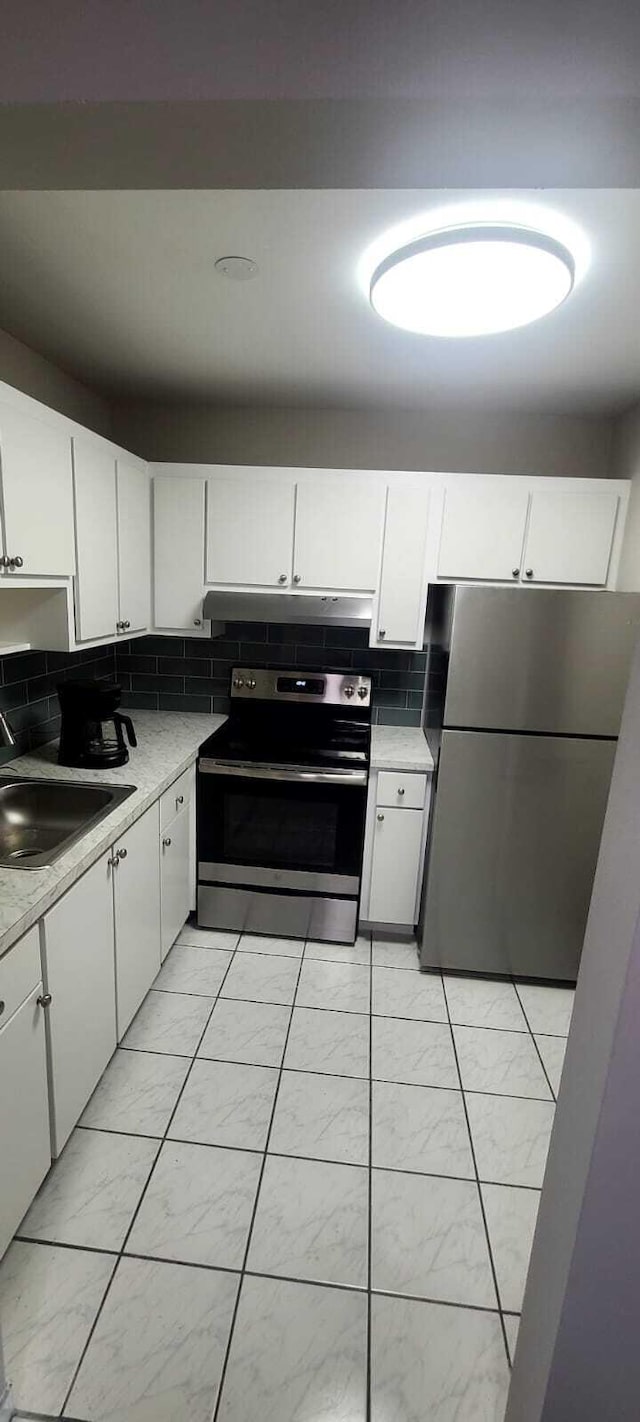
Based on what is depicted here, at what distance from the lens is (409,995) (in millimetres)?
2389

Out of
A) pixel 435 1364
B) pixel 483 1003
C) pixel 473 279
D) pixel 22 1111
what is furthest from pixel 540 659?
pixel 22 1111

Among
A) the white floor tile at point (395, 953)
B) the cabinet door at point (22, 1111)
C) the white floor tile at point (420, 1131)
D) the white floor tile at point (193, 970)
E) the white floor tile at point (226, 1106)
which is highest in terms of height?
the cabinet door at point (22, 1111)

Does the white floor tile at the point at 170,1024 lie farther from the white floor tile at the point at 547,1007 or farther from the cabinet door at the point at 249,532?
the cabinet door at the point at 249,532

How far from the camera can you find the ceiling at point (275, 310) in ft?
4.35

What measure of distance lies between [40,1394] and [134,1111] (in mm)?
633

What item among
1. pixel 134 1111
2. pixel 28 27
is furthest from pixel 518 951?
pixel 28 27

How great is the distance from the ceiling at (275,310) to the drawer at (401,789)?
157 cm

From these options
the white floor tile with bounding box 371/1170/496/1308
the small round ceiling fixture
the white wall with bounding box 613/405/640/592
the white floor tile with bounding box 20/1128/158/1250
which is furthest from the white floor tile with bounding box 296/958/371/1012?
the small round ceiling fixture

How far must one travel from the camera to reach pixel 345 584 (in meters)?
2.60

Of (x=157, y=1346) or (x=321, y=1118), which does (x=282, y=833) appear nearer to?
(x=321, y=1118)

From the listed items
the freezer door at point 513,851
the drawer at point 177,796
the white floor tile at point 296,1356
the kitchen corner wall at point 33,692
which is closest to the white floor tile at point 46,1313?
the white floor tile at point 296,1356

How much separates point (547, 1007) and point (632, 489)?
6.95 feet

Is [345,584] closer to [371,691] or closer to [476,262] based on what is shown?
[371,691]

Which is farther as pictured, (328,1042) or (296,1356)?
(328,1042)
